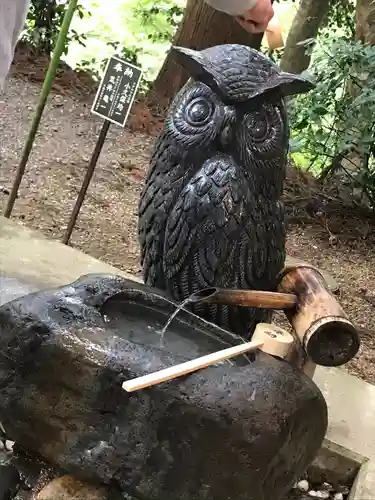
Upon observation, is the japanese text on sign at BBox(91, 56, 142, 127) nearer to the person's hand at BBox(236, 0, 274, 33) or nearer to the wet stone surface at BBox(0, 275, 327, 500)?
the person's hand at BBox(236, 0, 274, 33)

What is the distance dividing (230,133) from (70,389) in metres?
0.54

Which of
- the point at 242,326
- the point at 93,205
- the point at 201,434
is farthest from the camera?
the point at 93,205

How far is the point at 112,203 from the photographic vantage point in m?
3.54

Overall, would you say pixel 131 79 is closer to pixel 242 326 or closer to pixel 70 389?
pixel 242 326

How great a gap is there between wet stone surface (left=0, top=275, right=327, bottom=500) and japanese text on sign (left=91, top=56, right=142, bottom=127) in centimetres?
131

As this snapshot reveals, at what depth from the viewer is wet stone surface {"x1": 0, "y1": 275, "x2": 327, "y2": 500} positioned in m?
1.13

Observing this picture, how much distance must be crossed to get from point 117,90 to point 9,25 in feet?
3.23

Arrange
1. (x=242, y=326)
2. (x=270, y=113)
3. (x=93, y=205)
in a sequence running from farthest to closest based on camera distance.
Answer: (x=93, y=205) < (x=242, y=326) < (x=270, y=113)

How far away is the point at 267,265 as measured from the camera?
1.46m

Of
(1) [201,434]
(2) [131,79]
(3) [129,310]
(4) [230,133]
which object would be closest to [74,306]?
(3) [129,310]

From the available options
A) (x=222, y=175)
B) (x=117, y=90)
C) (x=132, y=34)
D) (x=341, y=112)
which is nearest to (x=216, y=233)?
(x=222, y=175)

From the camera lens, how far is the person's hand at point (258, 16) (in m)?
1.62

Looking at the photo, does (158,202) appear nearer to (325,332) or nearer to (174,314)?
(174,314)

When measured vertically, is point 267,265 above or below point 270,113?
below
